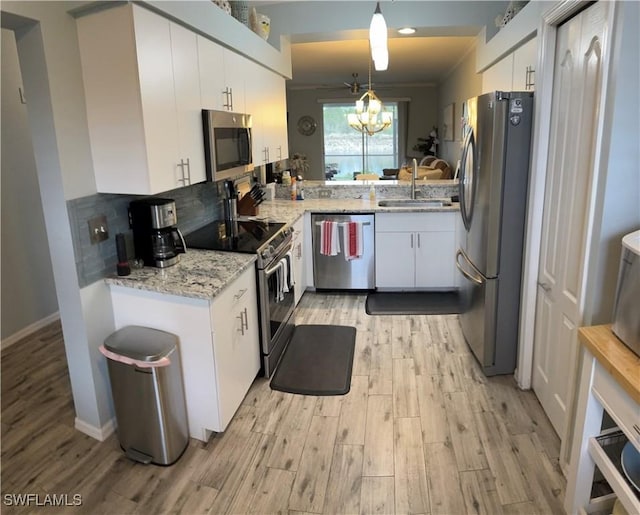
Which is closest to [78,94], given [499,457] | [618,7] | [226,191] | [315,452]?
[226,191]

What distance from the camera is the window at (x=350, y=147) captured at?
10930 millimetres

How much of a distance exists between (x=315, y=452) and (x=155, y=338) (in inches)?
38.4

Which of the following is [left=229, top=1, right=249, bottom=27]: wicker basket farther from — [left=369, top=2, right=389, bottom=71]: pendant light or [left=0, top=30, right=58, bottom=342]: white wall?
[left=0, top=30, right=58, bottom=342]: white wall

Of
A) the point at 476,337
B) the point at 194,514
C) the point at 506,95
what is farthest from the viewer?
the point at 476,337

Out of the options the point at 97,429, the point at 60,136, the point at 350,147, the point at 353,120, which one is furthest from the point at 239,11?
the point at 350,147

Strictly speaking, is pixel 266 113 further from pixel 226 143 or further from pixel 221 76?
pixel 226 143

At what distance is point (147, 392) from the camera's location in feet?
6.82

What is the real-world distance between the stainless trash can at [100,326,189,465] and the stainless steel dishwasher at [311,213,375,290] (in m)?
2.25

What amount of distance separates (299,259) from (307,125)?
744 cm

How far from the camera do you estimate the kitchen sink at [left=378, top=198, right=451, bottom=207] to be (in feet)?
14.6

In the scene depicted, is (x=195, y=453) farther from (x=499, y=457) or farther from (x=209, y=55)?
(x=209, y=55)

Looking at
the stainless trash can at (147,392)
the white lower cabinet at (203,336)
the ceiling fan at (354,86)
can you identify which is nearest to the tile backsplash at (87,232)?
the white lower cabinet at (203,336)

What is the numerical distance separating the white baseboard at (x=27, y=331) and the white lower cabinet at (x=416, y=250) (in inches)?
115

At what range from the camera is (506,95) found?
2.44 meters
